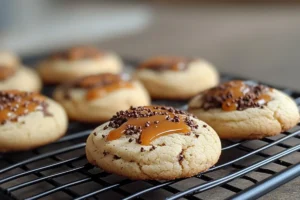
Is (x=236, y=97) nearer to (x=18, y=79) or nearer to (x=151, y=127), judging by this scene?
(x=151, y=127)

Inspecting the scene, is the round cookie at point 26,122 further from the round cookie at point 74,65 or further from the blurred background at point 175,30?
the blurred background at point 175,30

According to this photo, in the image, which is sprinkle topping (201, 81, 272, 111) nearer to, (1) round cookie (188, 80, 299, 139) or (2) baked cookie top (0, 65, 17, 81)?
(1) round cookie (188, 80, 299, 139)

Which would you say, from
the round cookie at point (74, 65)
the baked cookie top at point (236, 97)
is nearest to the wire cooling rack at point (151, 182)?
the baked cookie top at point (236, 97)

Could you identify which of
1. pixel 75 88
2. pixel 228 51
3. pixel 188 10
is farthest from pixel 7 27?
pixel 75 88

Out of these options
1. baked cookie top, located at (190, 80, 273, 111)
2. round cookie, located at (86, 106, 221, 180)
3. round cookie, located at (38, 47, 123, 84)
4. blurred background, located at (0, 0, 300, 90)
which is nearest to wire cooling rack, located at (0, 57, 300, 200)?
round cookie, located at (86, 106, 221, 180)

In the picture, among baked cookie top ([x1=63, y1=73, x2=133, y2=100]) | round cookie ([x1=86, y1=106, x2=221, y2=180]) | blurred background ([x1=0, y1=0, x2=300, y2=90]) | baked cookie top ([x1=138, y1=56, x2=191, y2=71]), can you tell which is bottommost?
round cookie ([x1=86, y1=106, x2=221, y2=180])

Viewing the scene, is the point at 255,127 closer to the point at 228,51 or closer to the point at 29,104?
the point at 29,104
